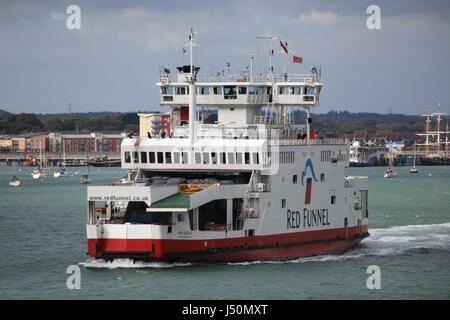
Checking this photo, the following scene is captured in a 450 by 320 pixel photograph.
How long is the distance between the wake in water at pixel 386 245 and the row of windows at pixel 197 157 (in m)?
4.81

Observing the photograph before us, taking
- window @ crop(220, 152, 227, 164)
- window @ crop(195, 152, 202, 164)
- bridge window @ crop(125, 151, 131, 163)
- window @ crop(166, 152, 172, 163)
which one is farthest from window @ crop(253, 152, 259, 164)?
bridge window @ crop(125, 151, 131, 163)

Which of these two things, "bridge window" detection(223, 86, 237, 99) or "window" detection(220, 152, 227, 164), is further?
"bridge window" detection(223, 86, 237, 99)

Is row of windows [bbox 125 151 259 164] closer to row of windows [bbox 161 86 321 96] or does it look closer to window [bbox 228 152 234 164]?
window [bbox 228 152 234 164]

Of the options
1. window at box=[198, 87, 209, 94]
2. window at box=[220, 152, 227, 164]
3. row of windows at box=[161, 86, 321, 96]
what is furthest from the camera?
window at box=[198, 87, 209, 94]

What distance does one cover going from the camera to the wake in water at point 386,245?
39.9m

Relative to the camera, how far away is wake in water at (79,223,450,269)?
39.9 metres

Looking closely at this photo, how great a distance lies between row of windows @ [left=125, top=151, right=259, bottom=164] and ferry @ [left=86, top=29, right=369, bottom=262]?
5 cm

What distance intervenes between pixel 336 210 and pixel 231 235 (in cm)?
941

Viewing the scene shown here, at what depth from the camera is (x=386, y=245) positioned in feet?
169

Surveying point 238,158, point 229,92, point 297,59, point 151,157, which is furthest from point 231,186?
point 297,59

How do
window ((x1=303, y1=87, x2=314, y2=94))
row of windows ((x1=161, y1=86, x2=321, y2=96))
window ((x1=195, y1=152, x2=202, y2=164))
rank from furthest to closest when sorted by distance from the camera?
window ((x1=303, y1=87, x2=314, y2=94)) < row of windows ((x1=161, y1=86, x2=321, y2=96)) < window ((x1=195, y1=152, x2=202, y2=164))

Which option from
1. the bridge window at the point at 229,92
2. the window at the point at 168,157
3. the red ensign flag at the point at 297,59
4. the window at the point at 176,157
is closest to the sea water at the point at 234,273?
the window at the point at 176,157

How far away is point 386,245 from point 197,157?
564 inches
